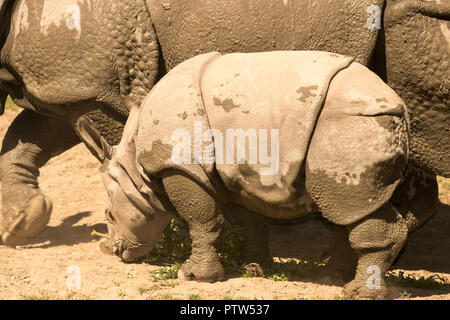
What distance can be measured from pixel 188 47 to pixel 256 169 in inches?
54.6

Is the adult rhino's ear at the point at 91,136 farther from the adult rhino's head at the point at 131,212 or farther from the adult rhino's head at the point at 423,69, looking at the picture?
the adult rhino's head at the point at 423,69

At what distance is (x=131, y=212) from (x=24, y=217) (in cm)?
158

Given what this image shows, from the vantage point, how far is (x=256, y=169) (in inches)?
209

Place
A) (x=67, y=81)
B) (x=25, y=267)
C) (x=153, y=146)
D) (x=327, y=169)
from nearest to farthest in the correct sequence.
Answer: (x=327, y=169) → (x=153, y=146) → (x=25, y=267) → (x=67, y=81)

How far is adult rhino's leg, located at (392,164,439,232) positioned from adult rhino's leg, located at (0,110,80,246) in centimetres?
284

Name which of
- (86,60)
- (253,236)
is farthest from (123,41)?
(253,236)

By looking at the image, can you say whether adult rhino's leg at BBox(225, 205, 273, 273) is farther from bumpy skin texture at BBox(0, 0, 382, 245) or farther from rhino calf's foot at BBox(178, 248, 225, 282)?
bumpy skin texture at BBox(0, 0, 382, 245)

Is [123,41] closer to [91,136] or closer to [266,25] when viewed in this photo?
[91,136]

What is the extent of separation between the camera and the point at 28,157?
7383mm

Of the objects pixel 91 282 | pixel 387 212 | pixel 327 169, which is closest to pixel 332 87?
pixel 327 169

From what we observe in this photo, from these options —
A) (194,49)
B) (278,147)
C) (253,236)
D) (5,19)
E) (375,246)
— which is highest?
(5,19)

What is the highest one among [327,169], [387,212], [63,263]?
[327,169]

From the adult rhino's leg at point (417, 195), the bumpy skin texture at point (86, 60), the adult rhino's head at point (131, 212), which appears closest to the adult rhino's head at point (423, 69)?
the adult rhino's leg at point (417, 195)
